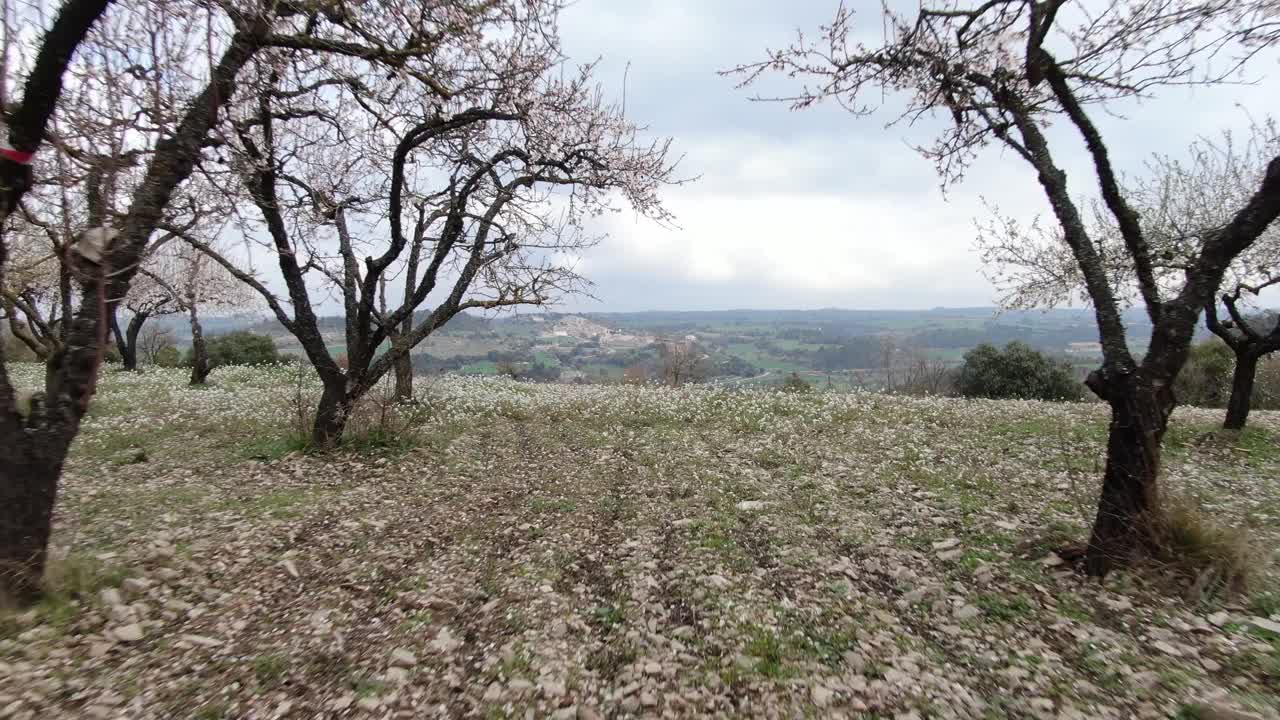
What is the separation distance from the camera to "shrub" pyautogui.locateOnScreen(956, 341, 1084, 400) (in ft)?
80.8

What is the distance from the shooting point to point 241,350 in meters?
31.9

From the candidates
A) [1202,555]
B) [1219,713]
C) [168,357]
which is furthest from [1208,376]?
[168,357]

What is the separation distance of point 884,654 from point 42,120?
288 inches

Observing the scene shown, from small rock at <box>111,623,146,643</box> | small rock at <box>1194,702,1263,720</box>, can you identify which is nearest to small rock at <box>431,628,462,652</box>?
small rock at <box>111,623,146,643</box>

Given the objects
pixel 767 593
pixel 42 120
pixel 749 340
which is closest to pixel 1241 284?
pixel 767 593

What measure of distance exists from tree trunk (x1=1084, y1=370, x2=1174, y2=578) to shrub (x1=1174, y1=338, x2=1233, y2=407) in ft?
77.6

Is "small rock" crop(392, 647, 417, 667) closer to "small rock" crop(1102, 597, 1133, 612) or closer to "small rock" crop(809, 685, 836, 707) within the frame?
"small rock" crop(809, 685, 836, 707)

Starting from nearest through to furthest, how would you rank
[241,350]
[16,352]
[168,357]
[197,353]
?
[197,353] < [241,350] < [168,357] < [16,352]

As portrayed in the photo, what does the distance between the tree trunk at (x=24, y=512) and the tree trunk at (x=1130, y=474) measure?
28.8 feet

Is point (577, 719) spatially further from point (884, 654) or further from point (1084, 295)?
point (1084, 295)

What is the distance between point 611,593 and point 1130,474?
4.86 m

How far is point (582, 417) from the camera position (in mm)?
15375

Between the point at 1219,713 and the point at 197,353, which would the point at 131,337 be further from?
the point at 1219,713

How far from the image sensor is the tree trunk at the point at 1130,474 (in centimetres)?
537
